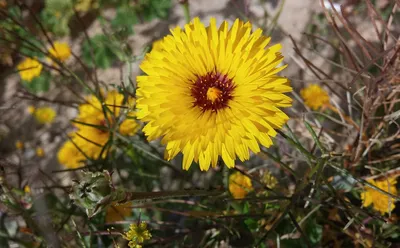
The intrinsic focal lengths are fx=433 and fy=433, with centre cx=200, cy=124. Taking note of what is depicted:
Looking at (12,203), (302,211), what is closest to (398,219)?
(302,211)

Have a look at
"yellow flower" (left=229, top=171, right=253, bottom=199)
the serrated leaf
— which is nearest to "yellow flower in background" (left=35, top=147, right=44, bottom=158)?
the serrated leaf

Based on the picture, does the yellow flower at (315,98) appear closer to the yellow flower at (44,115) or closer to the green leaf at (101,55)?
the green leaf at (101,55)

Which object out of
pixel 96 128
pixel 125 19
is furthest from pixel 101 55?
pixel 96 128

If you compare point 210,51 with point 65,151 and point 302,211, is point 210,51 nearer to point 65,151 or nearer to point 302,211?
point 302,211

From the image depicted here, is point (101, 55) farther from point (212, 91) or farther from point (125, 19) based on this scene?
point (212, 91)

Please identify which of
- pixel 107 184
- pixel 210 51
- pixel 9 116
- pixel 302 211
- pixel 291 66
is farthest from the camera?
pixel 9 116

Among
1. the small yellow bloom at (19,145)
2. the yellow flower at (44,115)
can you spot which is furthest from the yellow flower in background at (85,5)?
the small yellow bloom at (19,145)

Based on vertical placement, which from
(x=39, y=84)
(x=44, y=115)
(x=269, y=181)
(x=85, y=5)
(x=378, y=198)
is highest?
(x=85, y=5)
